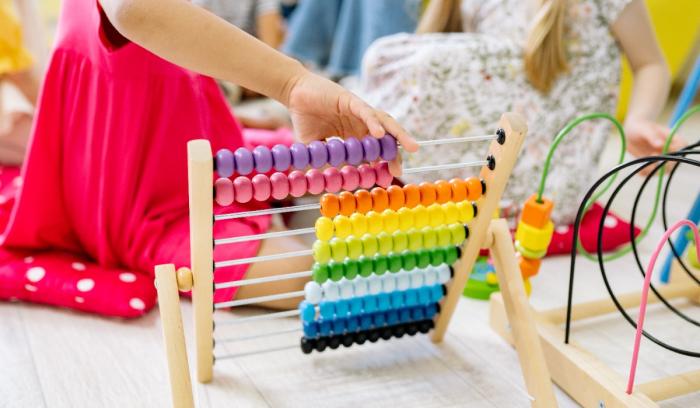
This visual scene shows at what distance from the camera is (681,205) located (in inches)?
56.7

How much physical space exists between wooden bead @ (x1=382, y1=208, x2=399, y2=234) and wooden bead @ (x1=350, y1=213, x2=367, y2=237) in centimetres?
2

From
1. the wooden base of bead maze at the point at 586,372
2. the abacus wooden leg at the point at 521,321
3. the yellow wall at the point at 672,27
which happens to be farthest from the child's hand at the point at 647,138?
the yellow wall at the point at 672,27

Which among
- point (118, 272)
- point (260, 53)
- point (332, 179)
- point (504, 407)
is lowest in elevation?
point (504, 407)

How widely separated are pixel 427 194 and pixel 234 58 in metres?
0.26

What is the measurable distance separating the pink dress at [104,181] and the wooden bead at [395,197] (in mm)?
328

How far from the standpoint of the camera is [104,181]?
0.98m

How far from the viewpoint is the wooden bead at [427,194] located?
757 millimetres

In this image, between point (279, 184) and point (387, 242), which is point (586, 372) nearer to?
point (387, 242)

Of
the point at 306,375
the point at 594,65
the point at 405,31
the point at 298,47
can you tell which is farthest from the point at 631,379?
the point at 298,47

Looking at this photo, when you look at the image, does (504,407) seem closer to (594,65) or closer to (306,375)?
(306,375)

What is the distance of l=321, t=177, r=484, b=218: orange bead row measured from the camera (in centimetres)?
73

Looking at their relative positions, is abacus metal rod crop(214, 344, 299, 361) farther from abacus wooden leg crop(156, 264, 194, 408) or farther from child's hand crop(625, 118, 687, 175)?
child's hand crop(625, 118, 687, 175)

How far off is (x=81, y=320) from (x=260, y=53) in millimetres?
515

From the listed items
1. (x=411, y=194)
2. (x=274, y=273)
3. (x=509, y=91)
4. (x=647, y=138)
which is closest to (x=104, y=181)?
(x=274, y=273)
